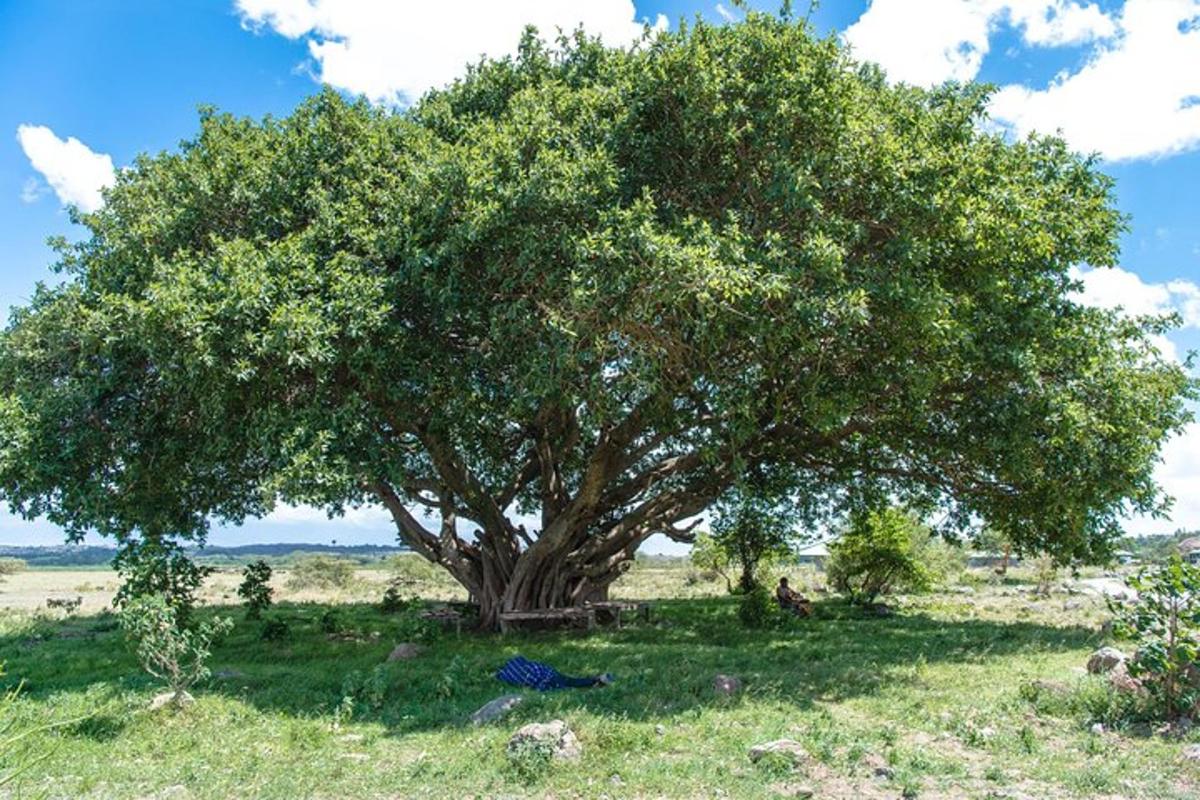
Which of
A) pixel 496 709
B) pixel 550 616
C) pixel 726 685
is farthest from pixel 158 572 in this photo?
pixel 726 685

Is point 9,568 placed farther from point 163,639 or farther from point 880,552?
point 163,639

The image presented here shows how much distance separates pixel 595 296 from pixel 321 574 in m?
38.4

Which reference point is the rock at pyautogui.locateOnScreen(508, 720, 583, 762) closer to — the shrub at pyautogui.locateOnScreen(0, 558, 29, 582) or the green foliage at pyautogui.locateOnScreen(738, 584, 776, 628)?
the green foliage at pyautogui.locateOnScreen(738, 584, 776, 628)

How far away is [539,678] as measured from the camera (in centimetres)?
1245

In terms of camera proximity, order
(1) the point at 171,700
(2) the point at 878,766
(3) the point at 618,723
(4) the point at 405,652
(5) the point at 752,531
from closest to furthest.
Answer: (2) the point at 878,766 → (3) the point at 618,723 → (1) the point at 171,700 → (4) the point at 405,652 → (5) the point at 752,531

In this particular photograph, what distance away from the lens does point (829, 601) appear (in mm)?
28281

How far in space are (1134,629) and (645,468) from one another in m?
12.3

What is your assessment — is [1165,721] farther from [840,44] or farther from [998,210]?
[840,44]

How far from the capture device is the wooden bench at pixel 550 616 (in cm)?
1842

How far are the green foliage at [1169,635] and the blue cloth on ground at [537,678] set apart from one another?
6.78 meters

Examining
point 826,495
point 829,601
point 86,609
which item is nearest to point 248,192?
point 826,495

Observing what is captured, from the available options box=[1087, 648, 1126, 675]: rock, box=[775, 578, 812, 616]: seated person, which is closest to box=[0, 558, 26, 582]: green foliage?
box=[775, 578, 812, 616]: seated person

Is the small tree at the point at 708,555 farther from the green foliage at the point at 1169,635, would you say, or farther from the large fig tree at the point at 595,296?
the green foliage at the point at 1169,635

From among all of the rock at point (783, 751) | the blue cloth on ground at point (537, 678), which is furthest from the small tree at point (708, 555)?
the rock at point (783, 751)
